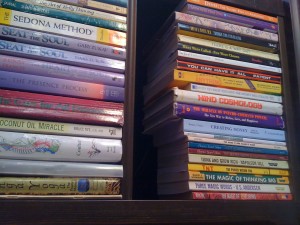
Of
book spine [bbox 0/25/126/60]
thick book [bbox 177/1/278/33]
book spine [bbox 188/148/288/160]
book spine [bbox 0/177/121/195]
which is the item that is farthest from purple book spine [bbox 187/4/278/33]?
book spine [bbox 0/177/121/195]

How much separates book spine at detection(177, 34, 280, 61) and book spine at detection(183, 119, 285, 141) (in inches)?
7.6

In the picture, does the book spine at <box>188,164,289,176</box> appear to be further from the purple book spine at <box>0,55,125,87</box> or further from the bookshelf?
the purple book spine at <box>0,55,125,87</box>

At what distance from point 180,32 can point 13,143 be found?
0.46 m

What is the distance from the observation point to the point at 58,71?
0.75 m

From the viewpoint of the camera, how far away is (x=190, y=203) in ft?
2.43

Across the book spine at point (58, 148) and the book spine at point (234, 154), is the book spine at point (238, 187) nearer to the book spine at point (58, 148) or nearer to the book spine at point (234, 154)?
the book spine at point (234, 154)

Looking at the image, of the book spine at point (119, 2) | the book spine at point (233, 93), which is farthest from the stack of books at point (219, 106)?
the book spine at point (119, 2)

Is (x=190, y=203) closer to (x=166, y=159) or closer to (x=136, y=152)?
(x=166, y=159)

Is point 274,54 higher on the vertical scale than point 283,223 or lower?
higher

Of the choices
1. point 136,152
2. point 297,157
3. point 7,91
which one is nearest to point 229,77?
point 297,157

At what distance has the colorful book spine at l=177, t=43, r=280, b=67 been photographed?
0.87m

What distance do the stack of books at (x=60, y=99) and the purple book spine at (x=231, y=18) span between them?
0.21 m

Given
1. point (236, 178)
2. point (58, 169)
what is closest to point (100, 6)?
point (58, 169)

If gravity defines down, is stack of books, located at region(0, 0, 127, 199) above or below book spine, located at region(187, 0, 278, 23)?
below
